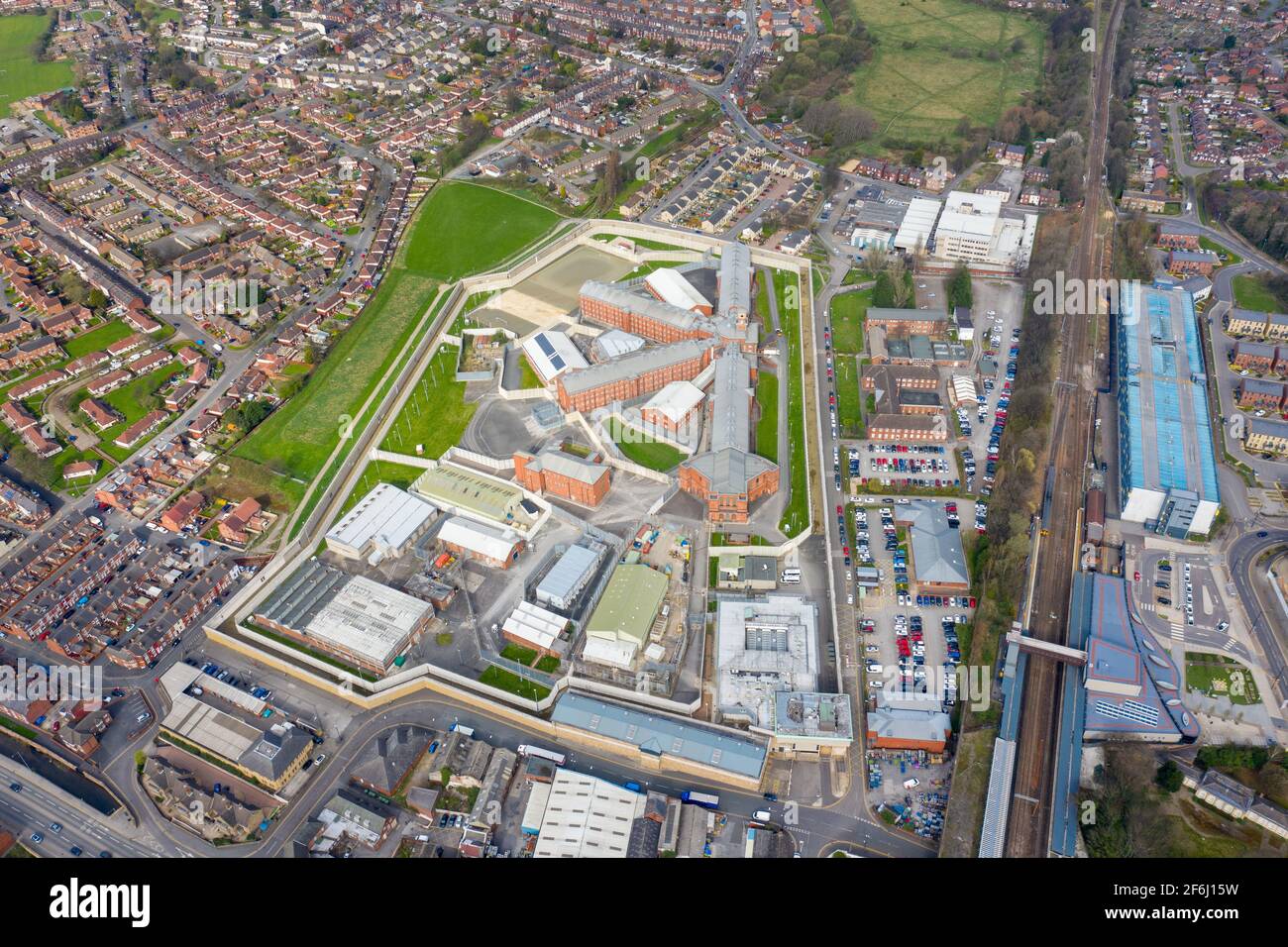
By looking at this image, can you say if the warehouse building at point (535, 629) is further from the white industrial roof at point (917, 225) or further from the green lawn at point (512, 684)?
the white industrial roof at point (917, 225)

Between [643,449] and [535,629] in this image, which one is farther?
[643,449]

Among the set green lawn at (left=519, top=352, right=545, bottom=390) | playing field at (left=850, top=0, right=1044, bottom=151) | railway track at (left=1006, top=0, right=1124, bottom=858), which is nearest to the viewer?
railway track at (left=1006, top=0, right=1124, bottom=858)

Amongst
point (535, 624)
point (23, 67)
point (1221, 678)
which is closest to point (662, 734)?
point (535, 624)

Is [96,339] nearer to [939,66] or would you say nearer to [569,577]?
[569,577]

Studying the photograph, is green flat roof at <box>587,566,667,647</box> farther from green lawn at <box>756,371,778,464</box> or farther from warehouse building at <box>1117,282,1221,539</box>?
warehouse building at <box>1117,282,1221,539</box>

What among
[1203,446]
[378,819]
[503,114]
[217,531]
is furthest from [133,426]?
[1203,446]

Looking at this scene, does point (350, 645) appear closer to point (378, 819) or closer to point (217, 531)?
point (378, 819)

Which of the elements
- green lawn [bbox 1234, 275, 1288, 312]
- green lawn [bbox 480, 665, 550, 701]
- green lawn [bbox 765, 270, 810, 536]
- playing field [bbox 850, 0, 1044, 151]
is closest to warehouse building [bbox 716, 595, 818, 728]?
green lawn [bbox 765, 270, 810, 536]

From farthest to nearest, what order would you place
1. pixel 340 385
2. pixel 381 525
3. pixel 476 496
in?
pixel 340 385 → pixel 476 496 → pixel 381 525
